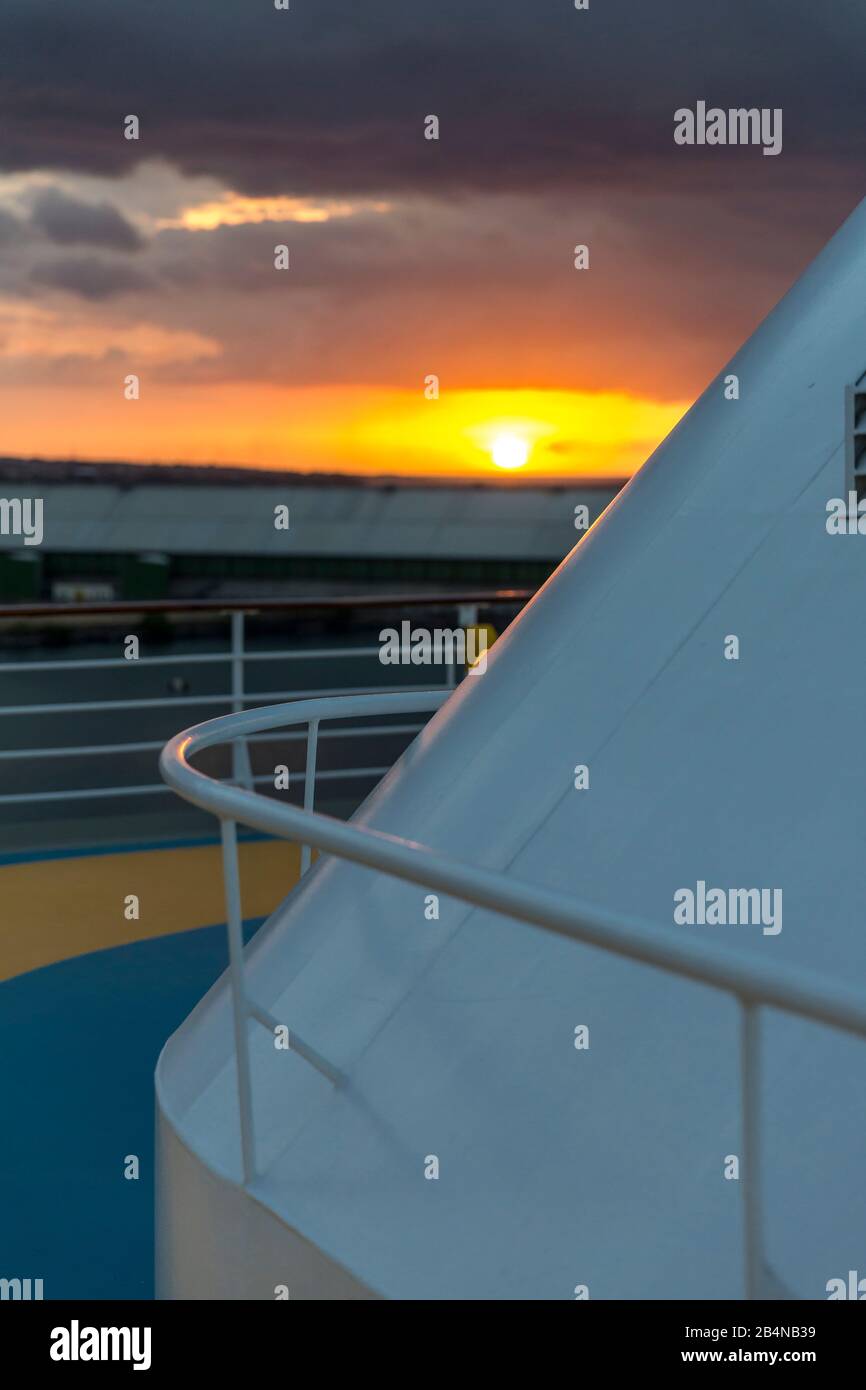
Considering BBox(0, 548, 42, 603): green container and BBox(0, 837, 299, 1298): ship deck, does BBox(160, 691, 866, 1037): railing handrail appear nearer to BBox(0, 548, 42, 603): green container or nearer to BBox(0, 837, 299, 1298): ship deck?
BBox(0, 837, 299, 1298): ship deck

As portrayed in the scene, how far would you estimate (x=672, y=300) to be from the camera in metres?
9.82

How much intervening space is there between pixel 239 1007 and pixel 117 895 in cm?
349

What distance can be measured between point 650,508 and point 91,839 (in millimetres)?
4016

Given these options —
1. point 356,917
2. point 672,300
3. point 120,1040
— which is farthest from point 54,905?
point 672,300

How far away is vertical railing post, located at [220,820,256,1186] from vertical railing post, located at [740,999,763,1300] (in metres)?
0.65

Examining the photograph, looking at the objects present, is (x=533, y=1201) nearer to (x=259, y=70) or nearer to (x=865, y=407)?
(x=865, y=407)

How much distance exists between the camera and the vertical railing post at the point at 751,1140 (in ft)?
3.41

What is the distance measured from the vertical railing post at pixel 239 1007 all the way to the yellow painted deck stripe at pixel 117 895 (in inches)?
108

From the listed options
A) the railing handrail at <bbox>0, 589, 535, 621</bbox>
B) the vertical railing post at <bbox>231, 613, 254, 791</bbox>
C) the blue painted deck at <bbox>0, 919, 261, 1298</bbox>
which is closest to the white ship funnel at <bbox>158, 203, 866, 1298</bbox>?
the blue painted deck at <bbox>0, 919, 261, 1298</bbox>

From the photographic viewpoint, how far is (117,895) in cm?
500

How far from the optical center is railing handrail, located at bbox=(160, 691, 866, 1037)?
0.92 meters
